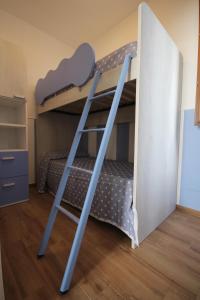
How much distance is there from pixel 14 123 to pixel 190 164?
2.66 meters

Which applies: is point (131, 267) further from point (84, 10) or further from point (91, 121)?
point (84, 10)

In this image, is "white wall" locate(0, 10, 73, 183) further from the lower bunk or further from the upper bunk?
the lower bunk

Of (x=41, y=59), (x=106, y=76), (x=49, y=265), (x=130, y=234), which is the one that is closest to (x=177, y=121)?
(x=106, y=76)

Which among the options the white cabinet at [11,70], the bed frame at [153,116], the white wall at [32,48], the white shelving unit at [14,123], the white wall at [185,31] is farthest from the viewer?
the white wall at [32,48]

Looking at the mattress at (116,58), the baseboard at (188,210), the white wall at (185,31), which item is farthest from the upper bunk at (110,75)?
the baseboard at (188,210)

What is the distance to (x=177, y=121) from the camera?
186cm

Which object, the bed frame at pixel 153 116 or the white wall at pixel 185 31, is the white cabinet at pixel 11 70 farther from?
the white wall at pixel 185 31

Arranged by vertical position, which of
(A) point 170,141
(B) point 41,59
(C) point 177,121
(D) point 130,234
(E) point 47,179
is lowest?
(D) point 130,234

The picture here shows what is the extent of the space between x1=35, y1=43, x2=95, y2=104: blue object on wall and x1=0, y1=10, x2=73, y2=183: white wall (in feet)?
1.58

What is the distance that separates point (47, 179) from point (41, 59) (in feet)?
7.27

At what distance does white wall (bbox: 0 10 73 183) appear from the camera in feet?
8.00

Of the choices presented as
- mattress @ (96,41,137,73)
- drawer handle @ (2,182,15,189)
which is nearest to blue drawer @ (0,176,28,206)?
drawer handle @ (2,182,15,189)

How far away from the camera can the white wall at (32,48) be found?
2438mm

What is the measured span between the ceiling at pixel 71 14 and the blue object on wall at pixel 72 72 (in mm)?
1072
